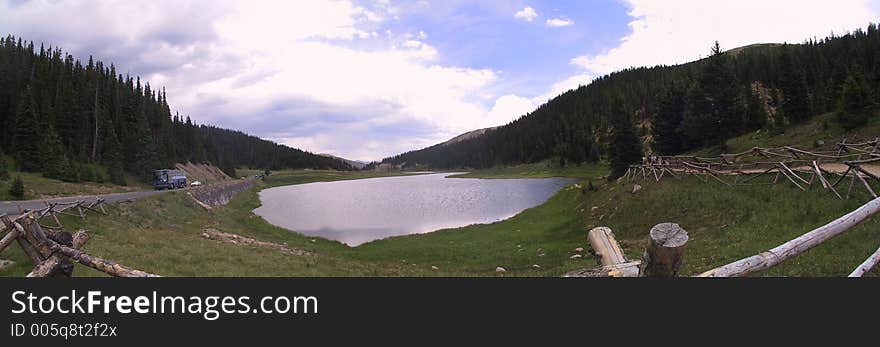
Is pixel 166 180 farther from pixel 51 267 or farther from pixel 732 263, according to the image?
pixel 732 263

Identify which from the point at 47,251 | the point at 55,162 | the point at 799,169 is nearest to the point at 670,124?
the point at 799,169

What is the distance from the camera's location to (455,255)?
994 inches

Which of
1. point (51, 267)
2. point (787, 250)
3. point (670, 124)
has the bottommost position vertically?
point (787, 250)

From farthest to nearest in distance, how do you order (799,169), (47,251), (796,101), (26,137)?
(796,101)
(26,137)
(799,169)
(47,251)

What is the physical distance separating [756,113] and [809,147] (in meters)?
28.4

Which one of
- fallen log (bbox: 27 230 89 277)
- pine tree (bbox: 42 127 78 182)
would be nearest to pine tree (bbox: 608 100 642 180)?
fallen log (bbox: 27 230 89 277)

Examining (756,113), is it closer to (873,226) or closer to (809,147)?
(809,147)

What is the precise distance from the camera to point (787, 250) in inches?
248

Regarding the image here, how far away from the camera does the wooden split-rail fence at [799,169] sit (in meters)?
15.5

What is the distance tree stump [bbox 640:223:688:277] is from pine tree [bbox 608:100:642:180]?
52152 mm

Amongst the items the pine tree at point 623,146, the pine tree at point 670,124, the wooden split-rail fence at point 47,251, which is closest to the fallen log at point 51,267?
the wooden split-rail fence at point 47,251

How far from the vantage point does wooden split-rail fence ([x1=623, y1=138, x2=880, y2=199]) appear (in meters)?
15.5

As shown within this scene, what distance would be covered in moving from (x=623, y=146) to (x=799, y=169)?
36.4 metres
